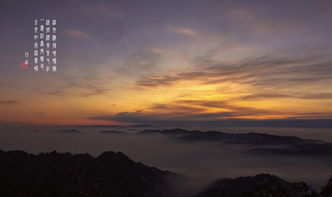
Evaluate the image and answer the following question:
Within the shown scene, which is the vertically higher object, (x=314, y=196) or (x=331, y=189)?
(x=314, y=196)

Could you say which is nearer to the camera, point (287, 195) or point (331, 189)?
point (287, 195)

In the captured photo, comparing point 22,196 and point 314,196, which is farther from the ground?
point 314,196

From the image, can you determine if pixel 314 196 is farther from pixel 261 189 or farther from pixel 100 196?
pixel 100 196

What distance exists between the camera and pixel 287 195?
60219 millimetres

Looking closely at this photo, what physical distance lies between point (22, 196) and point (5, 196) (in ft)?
A: 53.4

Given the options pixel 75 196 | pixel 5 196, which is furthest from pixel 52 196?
pixel 5 196

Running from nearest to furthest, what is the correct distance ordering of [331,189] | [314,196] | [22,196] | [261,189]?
[314,196]
[261,189]
[331,189]
[22,196]

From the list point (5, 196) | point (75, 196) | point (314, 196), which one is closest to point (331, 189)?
point (314, 196)

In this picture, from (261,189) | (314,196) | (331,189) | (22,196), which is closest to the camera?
(314,196)

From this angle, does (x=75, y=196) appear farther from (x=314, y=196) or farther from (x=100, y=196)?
(x=314, y=196)

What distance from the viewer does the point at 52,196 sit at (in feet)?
655

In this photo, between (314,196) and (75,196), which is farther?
(75,196)

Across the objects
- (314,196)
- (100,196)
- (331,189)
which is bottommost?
(100,196)

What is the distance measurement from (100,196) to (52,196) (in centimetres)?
3498
